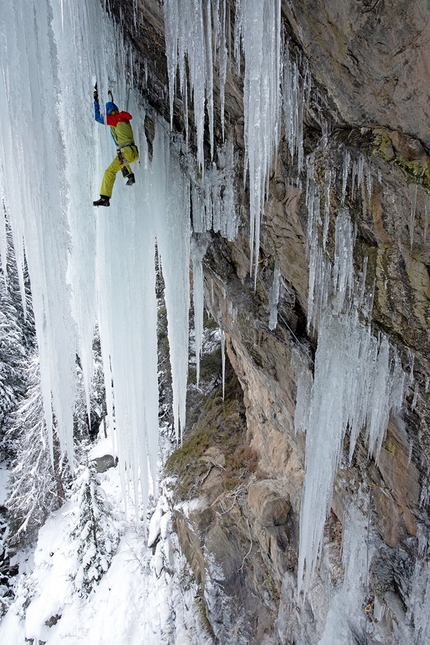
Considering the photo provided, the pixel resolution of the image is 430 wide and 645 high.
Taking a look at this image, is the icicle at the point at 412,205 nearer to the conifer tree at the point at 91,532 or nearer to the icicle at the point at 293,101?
the icicle at the point at 293,101

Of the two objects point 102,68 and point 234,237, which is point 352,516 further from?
point 102,68

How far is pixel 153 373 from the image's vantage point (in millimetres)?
4789

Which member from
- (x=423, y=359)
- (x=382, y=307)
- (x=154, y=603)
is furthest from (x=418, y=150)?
(x=154, y=603)

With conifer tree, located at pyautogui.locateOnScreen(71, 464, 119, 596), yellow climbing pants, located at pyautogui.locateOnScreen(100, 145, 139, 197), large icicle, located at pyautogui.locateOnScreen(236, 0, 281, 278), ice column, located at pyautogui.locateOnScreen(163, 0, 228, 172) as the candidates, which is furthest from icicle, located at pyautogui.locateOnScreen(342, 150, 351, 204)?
conifer tree, located at pyautogui.locateOnScreen(71, 464, 119, 596)

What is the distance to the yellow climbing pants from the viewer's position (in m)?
3.60

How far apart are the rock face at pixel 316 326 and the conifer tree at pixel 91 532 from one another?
304 centimetres

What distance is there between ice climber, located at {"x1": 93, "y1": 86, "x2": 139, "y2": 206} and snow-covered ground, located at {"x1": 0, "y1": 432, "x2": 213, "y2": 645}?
7519 millimetres

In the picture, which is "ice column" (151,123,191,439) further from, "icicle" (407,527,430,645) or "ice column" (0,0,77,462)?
"icicle" (407,527,430,645)

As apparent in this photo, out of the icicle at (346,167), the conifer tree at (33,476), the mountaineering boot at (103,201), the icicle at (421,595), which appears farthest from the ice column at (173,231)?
the conifer tree at (33,476)

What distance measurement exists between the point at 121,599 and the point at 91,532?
5.00ft

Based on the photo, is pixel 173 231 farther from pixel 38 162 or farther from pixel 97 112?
pixel 38 162

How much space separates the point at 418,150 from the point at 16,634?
11808 millimetres

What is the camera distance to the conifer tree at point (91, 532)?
29.7 feet

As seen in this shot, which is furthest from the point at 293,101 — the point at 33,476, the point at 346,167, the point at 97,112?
the point at 33,476
